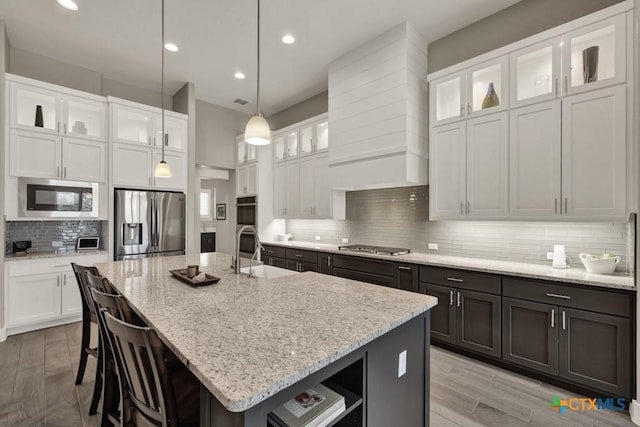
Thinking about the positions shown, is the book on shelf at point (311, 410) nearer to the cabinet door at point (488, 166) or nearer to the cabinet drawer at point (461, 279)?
the cabinet drawer at point (461, 279)

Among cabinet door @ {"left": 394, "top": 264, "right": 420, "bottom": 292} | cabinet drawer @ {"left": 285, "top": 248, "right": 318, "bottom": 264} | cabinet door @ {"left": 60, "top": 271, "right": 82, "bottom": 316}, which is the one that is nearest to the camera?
cabinet door @ {"left": 394, "top": 264, "right": 420, "bottom": 292}

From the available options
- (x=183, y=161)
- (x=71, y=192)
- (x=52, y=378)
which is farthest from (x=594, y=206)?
(x=71, y=192)

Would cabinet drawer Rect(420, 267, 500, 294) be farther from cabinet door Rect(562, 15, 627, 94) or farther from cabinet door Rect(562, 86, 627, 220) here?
cabinet door Rect(562, 15, 627, 94)

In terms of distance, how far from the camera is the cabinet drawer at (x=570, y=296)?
79.4 inches

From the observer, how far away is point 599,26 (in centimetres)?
227

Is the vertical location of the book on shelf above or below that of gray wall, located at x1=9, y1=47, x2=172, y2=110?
below

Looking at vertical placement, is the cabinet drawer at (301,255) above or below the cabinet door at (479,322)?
above

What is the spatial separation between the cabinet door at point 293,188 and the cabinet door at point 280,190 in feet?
0.28

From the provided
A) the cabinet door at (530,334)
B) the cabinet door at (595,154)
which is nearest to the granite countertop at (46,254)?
the cabinet door at (530,334)

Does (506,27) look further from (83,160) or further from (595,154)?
(83,160)

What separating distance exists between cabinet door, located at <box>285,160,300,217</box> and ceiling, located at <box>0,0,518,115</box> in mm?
1376

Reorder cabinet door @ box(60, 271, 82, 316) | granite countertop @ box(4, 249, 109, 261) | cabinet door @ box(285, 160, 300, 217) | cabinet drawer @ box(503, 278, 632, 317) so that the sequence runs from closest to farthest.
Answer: cabinet drawer @ box(503, 278, 632, 317) < granite countertop @ box(4, 249, 109, 261) < cabinet door @ box(60, 271, 82, 316) < cabinet door @ box(285, 160, 300, 217)

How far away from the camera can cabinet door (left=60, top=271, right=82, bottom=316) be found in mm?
3623

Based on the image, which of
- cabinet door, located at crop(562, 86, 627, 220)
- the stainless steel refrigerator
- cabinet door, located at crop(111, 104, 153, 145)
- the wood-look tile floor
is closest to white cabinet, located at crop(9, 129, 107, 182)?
cabinet door, located at crop(111, 104, 153, 145)
